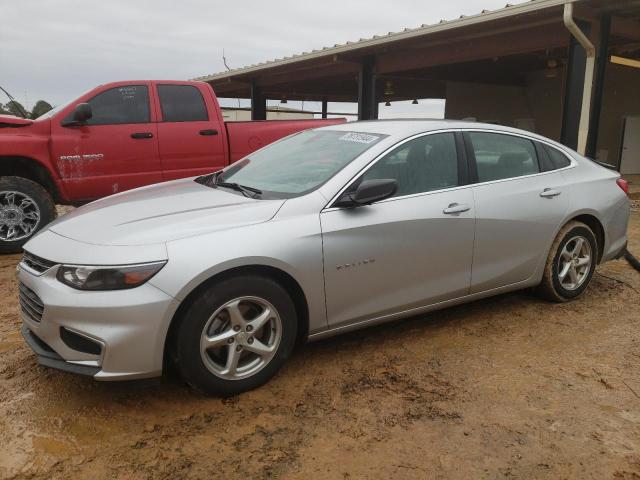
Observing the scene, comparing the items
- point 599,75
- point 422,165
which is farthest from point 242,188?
point 599,75

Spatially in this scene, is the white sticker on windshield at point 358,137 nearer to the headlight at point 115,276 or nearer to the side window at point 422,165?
the side window at point 422,165

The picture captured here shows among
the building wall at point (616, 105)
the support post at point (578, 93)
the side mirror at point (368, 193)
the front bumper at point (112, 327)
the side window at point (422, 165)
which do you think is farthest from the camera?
the building wall at point (616, 105)

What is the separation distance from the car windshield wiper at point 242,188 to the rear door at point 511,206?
1.51 metres

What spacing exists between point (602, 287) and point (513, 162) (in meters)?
1.70

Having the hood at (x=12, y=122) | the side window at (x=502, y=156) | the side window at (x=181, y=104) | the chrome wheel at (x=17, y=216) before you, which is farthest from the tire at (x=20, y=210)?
the side window at (x=502, y=156)

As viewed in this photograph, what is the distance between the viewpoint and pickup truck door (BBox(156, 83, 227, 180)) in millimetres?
6625

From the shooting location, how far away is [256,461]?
2.40 m

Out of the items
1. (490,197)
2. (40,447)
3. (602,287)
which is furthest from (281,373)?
(602,287)

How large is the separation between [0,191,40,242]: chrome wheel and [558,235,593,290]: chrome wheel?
212 inches

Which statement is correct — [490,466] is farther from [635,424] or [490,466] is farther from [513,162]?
[513,162]

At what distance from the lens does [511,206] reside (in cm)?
388

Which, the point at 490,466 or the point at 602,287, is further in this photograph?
the point at 602,287

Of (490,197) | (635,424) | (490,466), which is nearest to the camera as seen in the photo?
(490,466)

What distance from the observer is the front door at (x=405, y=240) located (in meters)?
3.13
